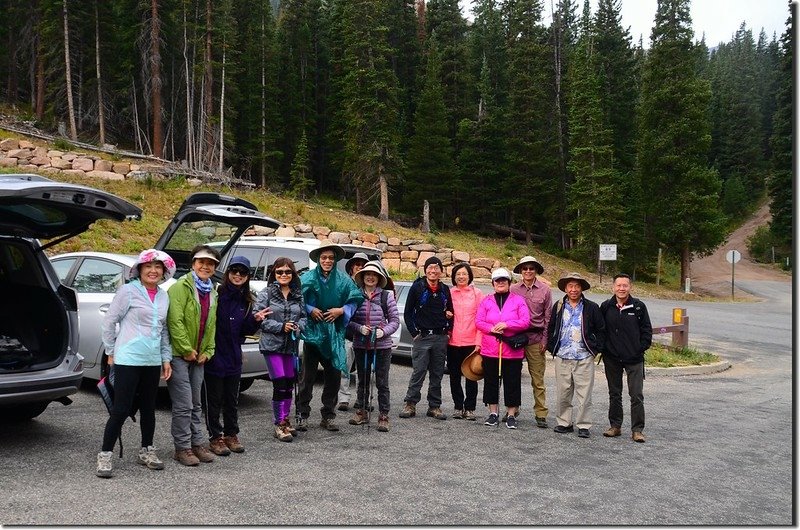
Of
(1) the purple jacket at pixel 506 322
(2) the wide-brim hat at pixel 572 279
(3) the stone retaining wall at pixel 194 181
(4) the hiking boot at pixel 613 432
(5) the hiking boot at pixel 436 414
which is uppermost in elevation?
(3) the stone retaining wall at pixel 194 181

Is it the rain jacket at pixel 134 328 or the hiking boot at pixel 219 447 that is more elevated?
the rain jacket at pixel 134 328

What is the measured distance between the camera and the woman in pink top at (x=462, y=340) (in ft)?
25.3

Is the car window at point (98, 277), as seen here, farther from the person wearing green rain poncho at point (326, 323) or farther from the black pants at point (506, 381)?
the black pants at point (506, 381)

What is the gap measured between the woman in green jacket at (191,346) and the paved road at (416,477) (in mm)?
245

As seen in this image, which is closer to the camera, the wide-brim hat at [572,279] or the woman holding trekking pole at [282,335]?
the woman holding trekking pole at [282,335]

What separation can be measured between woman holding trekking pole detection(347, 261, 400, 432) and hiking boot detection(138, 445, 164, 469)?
2473mm

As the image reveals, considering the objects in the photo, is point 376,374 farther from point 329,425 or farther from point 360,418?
point 329,425

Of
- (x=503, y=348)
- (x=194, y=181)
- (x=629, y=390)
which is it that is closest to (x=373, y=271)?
(x=503, y=348)

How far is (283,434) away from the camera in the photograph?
6250 mm

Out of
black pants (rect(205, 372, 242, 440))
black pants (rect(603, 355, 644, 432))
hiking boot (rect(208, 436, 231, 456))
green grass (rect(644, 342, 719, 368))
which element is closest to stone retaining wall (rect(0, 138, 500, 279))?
green grass (rect(644, 342, 719, 368))

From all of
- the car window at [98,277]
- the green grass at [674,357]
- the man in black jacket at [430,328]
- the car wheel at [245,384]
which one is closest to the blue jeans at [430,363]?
the man in black jacket at [430,328]

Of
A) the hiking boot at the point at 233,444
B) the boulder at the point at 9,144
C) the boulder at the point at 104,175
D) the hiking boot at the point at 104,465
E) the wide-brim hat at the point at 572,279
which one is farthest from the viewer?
the boulder at the point at 9,144

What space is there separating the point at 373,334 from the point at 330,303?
63 cm

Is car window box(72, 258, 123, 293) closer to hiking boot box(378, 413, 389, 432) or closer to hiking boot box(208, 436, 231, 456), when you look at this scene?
hiking boot box(208, 436, 231, 456)
